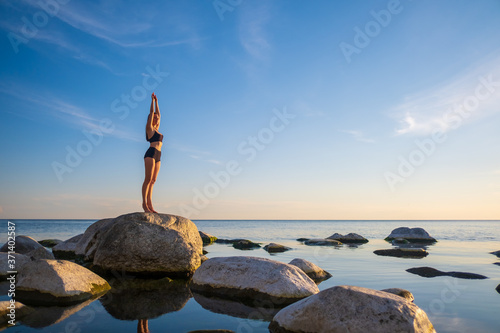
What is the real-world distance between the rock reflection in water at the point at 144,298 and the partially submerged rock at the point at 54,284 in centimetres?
47

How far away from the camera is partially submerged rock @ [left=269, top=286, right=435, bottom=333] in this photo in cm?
509

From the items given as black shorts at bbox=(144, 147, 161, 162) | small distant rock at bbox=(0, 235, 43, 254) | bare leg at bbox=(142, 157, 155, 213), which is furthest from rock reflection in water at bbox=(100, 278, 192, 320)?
small distant rock at bbox=(0, 235, 43, 254)

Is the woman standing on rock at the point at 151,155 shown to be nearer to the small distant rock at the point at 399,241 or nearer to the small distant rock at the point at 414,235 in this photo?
the small distant rock at the point at 399,241

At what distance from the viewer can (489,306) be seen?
7.31m

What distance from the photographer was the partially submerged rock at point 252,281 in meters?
7.62

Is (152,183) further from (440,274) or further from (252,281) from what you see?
(440,274)

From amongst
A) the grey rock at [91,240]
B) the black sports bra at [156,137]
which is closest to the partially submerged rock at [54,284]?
the grey rock at [91,240]

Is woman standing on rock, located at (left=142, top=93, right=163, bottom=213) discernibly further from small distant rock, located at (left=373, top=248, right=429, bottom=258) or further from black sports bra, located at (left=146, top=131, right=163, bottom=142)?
small distant rock, located at (left=373, top=248, right=429, bottom=258)

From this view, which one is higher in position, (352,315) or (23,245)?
(352,315)

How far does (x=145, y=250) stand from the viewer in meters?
10.4

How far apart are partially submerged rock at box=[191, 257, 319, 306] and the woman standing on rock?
15.5ft

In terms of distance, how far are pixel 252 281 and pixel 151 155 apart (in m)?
6.83

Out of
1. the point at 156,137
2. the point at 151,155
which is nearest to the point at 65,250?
the point at 151,155

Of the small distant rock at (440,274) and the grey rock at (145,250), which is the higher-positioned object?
the grey rock at (145,250)
